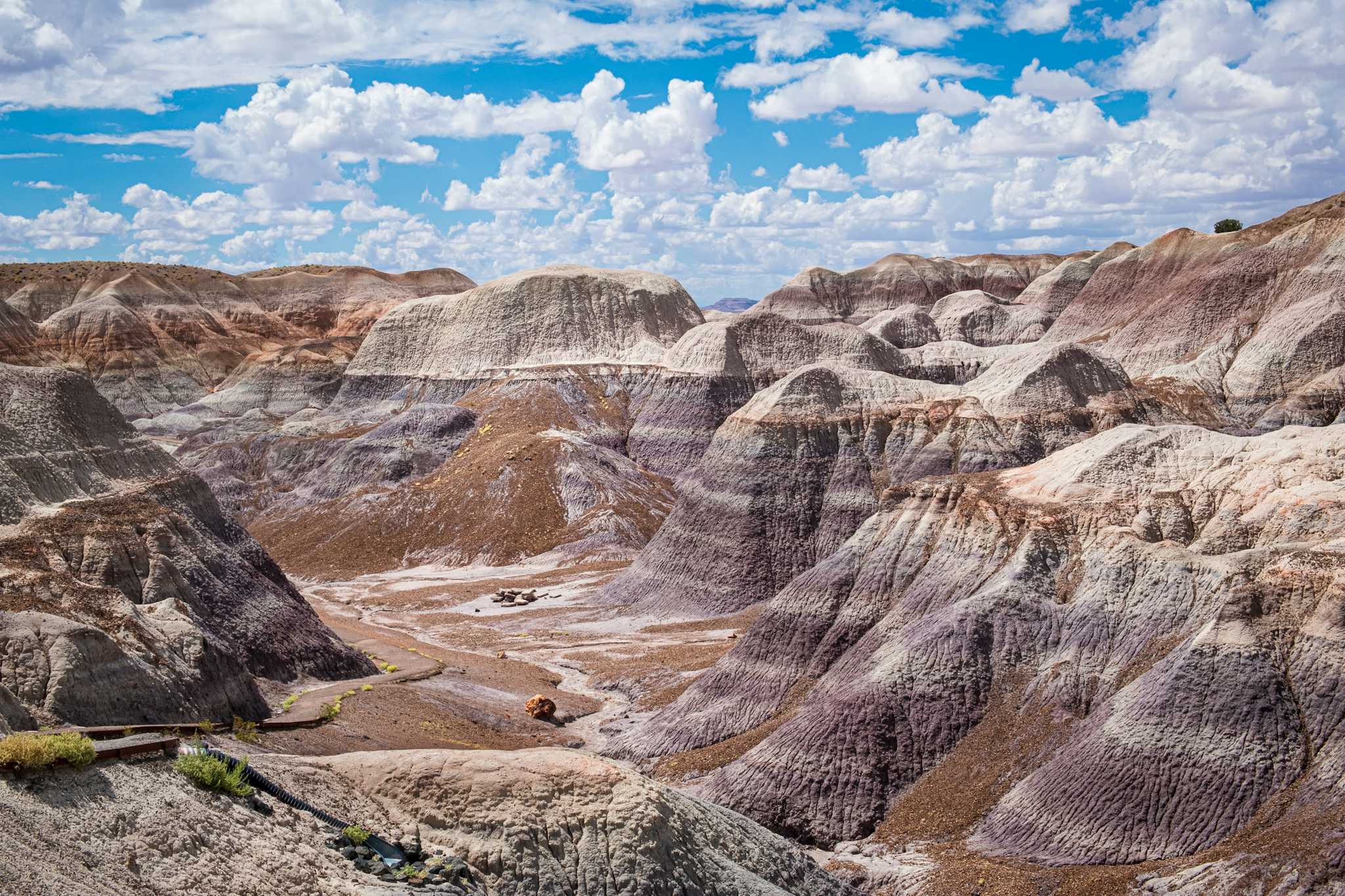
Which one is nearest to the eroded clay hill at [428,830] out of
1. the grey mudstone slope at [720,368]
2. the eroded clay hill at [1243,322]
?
the eroded clay hill at [1243,322]

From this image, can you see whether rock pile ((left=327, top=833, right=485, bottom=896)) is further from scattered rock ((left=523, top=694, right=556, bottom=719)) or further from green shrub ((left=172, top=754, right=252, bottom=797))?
scattered rock ((left=523, top=694, right=556, bottom=719))

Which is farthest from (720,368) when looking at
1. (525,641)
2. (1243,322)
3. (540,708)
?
(540,708)

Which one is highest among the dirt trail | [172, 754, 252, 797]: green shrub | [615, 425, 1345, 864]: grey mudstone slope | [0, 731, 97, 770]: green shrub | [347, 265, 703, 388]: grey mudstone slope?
[347, 265, 703, 388]: grey mudstone slope

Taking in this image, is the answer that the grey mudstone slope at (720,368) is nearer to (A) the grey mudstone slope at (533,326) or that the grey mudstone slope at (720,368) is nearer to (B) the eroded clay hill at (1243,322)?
(A) the grey mudstone slope at (533,326)

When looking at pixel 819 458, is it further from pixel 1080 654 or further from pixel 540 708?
pixel 1080 654

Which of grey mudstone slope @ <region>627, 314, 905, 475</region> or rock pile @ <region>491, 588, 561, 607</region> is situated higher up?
grey mudstone slope @ <region>627, 314, 905, 475</region>

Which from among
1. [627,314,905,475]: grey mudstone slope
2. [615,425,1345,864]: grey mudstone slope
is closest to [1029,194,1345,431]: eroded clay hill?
[627,314,905,475]: grey mudstone slope
